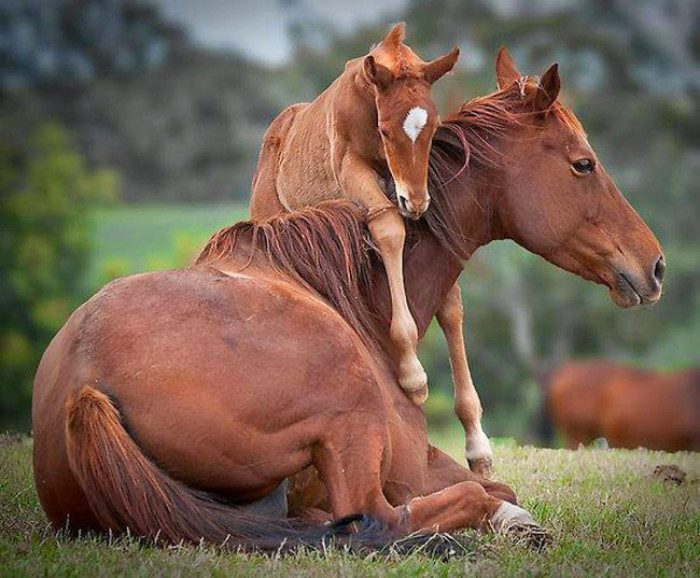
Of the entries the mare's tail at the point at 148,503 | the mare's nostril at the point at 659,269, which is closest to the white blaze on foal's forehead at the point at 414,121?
the mare's nostril at the point at 659,269

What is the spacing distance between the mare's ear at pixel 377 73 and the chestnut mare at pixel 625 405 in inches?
557

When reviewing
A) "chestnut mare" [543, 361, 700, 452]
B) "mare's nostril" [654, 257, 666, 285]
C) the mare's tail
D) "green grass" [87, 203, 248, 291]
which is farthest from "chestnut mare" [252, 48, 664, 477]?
"green grass" [87, 203, 248, 291]

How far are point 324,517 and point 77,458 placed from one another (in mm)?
1068

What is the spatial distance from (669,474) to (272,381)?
3.27 metres

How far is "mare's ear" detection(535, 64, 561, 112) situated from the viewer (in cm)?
568

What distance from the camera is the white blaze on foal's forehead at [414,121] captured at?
5688 millimetres

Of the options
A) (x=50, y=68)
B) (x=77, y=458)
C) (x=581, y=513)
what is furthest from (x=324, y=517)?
(x=50, y=68)

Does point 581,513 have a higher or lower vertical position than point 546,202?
lower

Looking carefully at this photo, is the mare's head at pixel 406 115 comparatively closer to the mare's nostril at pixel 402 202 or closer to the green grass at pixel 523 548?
the mare's nostril at pixel 402 202

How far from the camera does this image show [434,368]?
2453cm

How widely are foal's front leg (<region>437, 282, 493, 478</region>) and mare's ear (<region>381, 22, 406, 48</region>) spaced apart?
4.16 ft

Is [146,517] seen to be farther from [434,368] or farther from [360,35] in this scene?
[360,35]

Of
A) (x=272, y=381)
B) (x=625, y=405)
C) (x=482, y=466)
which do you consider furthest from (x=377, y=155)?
(x=625, y=405)

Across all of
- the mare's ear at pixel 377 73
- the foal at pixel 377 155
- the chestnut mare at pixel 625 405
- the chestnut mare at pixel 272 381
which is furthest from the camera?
the chestnut mare at pixel 625 405
